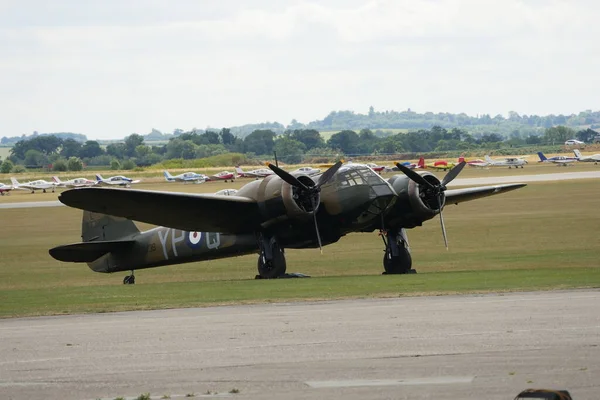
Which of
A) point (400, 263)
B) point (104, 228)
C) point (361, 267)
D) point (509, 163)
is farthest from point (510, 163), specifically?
point (400, 263)

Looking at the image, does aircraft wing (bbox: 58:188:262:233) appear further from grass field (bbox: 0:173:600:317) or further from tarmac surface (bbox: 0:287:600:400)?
tarmac surface (bbox: 0:287:600:400)

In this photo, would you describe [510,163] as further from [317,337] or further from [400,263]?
[317,337]

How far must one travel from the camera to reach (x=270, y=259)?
3102 cm

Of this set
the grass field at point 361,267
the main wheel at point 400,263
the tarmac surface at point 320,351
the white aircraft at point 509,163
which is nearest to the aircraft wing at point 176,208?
the grass field at point 361,267

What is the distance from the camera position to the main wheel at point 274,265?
3092 cm

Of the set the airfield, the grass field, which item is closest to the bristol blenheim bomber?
the grass field

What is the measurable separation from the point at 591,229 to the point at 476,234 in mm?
5032

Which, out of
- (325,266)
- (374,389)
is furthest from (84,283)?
(374,389)

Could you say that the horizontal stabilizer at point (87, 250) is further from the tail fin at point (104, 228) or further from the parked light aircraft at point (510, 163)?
the parked light aircraft at point (510, 163)

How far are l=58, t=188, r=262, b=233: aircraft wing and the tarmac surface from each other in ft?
22.4

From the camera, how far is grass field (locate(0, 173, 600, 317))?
24312mm

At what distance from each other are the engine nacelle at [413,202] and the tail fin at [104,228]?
345 inches

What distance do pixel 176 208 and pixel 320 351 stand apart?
15194 mm

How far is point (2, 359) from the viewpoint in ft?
50.3
